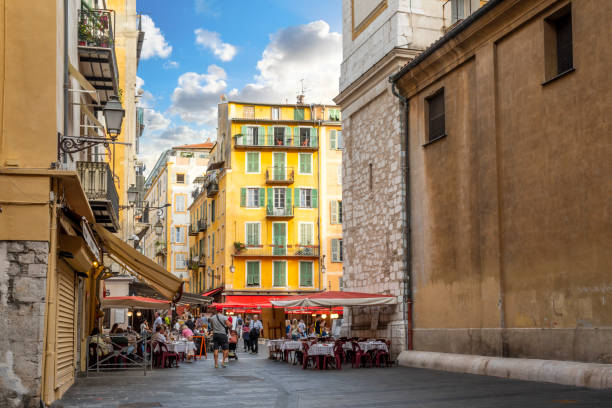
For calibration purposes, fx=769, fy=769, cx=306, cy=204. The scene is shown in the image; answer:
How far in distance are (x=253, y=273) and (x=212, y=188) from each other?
8135 mm

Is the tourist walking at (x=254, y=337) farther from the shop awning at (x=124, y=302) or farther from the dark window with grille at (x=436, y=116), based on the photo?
the dark window with grille at (x=436, y=116)

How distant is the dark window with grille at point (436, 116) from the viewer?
63.2 ft

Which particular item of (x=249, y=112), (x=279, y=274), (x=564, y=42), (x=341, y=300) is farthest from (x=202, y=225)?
(x=564, y=42)

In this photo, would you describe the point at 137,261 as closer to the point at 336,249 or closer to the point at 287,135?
the point at 336,249

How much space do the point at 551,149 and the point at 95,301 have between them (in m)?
12.4

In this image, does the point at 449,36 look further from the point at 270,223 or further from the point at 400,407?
the point at 270,223

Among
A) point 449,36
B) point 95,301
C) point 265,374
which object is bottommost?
point 265,374

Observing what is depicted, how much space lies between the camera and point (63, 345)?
42.7 ft

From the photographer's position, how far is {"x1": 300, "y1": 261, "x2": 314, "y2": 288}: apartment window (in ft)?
169

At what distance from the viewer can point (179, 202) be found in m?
77.2

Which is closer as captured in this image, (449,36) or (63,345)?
(63,345)

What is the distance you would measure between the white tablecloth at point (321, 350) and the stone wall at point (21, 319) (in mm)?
9583

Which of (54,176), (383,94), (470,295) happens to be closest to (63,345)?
(54,176)

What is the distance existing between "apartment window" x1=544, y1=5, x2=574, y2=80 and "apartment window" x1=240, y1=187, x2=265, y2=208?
38245mm
